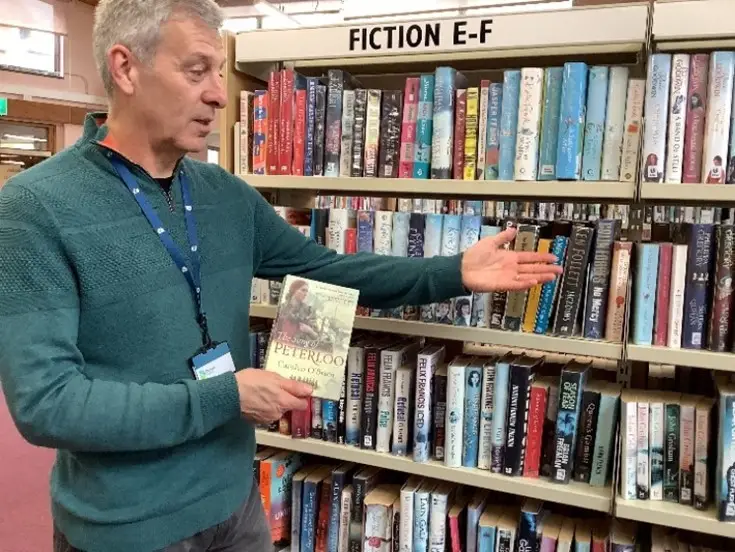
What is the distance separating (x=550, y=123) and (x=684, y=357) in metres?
0.62

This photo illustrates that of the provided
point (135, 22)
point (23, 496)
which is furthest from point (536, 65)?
point (23, 496)

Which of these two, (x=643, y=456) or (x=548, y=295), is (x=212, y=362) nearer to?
(x=548, y=295)

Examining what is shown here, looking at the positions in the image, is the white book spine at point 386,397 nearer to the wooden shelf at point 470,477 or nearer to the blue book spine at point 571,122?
the wooden shelf at point 470,477

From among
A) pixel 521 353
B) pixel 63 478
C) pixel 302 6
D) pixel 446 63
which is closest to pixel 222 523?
pixel 63 478

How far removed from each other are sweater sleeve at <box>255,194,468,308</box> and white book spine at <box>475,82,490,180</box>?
265mm

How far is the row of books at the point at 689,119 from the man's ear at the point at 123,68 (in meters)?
1.08

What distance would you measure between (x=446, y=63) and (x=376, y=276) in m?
0.67

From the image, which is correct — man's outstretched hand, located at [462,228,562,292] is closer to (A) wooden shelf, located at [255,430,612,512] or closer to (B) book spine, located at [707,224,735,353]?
(B) book spine, located at [707,224,735,353]

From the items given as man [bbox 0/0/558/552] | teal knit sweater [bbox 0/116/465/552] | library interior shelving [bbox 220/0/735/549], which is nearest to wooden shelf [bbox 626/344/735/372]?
library interior shelving [bbox 220/0/735/549]

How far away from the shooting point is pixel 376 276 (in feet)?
5.01

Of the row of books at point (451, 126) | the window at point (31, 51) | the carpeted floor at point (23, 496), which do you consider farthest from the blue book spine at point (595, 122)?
the window at point (31, 51)

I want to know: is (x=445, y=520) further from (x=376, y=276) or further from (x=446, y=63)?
(x=446, y=63)

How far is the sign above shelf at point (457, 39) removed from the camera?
1.45 m

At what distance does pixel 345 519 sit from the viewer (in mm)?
1842
